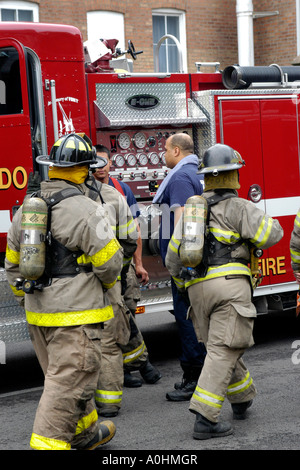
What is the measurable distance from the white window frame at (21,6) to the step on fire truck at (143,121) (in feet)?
21.1

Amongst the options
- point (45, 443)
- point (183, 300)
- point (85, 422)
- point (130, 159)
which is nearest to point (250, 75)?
point (130, 159)

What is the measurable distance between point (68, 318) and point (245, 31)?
41.2 ft

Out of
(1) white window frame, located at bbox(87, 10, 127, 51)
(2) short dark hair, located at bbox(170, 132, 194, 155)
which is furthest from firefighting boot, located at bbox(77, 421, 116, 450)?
(1) white window frame, located at bbox(87, 10, 127, 51)

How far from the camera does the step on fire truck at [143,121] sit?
20.8 ft

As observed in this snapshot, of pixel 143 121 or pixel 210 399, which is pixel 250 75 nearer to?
pixel 143 121

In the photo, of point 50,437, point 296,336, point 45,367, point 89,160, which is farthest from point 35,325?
point 296,336

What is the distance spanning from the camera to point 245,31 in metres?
15.9

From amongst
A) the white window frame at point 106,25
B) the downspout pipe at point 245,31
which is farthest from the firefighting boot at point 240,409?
the downspout pipe at point 245,31

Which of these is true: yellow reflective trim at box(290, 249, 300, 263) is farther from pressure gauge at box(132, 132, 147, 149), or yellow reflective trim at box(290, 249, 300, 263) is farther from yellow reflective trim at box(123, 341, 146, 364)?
pressure gauge at box(132, 132, 147, 149)

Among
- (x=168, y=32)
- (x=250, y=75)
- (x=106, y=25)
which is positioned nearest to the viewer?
(x=250, y=75)

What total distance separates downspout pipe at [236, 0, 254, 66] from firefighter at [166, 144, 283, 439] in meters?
11.2

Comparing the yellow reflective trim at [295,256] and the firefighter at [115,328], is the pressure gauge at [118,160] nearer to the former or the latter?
the firefighter at [115,328]

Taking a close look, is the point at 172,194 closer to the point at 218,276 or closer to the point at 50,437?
the point at 218,276

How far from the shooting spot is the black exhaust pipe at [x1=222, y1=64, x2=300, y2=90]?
7438mm
